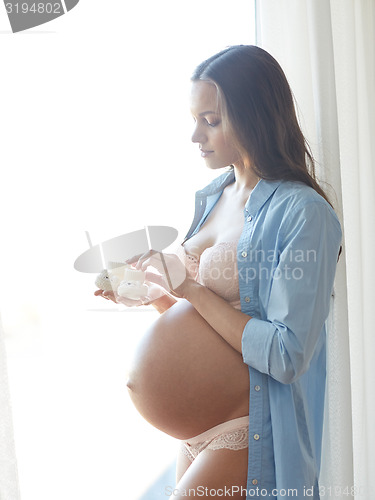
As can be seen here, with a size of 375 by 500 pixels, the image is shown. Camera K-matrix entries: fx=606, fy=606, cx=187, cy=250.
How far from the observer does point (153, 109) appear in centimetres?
154

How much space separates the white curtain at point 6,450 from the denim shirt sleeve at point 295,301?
0.50 m

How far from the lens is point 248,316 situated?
1.26 metres

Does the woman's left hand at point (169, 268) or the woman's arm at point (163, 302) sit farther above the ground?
the woman's left hand at point (169, 268)

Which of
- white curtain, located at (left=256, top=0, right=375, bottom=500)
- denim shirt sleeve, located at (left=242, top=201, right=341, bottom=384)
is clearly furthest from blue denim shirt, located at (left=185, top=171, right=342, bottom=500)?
white curtain, located at (left=256, top=0, right=375, bottom=500)

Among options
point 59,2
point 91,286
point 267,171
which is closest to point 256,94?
point 267,171

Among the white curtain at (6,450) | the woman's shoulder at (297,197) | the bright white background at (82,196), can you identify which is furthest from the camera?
the woman's shoulder at (297,197)

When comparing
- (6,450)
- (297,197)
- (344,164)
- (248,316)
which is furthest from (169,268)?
(344,164)

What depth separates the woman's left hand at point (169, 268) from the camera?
1.27 m

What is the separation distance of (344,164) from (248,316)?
2.52 feet

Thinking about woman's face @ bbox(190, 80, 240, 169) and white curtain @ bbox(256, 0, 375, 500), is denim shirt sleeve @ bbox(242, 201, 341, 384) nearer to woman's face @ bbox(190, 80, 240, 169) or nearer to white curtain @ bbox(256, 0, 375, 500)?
woman's face @ bbox(190, 80, 240, 169)

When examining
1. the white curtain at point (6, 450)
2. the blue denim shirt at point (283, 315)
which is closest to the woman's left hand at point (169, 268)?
the blue denim shirt at point (283, 315)

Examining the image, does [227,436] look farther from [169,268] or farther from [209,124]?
[209,124]

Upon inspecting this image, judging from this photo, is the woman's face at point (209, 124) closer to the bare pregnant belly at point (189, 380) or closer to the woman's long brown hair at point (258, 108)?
the woman's long brown hair at point (258, 108)

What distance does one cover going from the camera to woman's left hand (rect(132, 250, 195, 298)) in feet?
4.17
